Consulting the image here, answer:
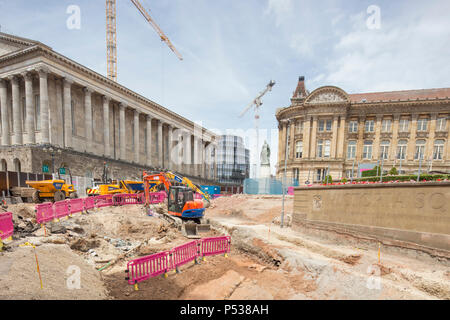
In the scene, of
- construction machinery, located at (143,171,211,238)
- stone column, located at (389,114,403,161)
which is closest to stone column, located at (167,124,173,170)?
construction machinery, located at (143,171,211,238)

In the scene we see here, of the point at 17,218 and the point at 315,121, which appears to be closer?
the point at 17,218

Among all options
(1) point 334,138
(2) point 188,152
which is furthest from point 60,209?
(2) point 188,152

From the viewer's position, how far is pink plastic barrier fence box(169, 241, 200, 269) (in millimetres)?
7509

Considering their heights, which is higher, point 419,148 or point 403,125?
point 403,125

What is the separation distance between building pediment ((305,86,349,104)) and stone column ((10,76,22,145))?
1733 inches

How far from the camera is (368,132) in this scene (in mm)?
32781

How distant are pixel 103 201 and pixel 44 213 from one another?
5.15 meters

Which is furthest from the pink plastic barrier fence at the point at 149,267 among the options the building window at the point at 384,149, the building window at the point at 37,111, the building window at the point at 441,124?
the building window at the point at 441,124

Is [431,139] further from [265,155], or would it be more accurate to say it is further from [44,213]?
[44,213]
